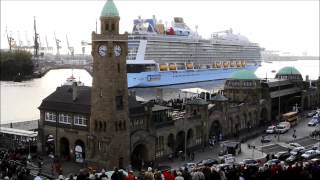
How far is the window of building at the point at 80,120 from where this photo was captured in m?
46.8

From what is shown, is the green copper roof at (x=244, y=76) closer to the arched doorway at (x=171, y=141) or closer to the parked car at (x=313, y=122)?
the parked car at (x=313, y=122)

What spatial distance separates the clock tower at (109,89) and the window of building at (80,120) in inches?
91.2

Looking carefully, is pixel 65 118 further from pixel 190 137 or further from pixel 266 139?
pixel 266 139

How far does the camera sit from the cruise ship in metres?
126

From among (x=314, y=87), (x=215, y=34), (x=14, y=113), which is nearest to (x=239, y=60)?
(x=215, y=34)

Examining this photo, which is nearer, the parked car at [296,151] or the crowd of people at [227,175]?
the crowd of people at [227,175]

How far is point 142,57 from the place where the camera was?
125812mm

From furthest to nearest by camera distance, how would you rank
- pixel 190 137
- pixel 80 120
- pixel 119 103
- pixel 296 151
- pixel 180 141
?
pixel 190 137, pixel 180 141, pixel 296 151, pixel 80 120, pixel 119 103

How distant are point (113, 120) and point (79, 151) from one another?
5890 mm

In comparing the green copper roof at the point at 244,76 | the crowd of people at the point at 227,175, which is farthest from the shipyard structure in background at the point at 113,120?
the crowd of people at the point at 227,175

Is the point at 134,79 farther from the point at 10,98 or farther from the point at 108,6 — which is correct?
the point at 108,6

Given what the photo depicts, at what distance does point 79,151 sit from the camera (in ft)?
156

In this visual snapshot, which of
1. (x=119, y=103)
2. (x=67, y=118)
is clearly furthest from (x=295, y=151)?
(x=67, y=118)

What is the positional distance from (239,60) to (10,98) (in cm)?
9701
